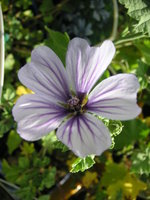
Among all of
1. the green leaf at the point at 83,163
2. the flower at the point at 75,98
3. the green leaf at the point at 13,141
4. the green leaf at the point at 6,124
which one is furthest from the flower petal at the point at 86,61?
the green leaf at the point at 13,141

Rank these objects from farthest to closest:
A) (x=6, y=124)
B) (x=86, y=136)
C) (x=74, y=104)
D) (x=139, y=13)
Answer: (x=6, y=124) < (x=139, y=13) < (x=74, y=104) < (x=86, y=136)

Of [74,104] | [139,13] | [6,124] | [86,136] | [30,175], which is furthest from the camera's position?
[30,175]

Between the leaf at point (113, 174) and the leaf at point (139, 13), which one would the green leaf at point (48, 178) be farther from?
the leaf at point (139, 13)

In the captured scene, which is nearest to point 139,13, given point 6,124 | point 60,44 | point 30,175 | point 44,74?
point 60,44

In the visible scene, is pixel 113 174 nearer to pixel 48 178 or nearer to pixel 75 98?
pixel 48 178

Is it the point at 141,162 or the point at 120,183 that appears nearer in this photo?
the point at 141,162

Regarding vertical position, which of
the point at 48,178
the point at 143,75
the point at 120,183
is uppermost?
the point at 143,75
